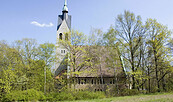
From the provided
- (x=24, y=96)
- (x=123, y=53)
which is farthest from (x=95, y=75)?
(x=24, y=96)

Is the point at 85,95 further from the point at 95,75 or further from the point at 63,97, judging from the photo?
the point at 95,75

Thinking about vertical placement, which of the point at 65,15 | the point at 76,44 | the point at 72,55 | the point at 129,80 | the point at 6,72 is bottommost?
the point at 129,80

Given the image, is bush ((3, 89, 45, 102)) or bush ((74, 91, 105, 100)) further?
bush ((74, 91, 105, 100))

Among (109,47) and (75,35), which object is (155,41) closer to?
(109,47)

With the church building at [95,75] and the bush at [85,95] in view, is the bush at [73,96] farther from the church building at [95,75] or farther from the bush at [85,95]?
the church building at [95,75]

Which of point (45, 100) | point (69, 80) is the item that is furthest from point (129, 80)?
point (45, 100)

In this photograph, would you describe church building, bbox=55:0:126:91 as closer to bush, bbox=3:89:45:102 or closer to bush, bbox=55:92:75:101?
bush, bbox=55:92:75:101

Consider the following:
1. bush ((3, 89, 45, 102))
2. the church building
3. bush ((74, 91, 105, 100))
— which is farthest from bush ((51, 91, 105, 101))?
the church building

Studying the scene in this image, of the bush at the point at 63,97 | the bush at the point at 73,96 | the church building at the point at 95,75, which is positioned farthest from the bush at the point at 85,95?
the church building at the point at 95,75

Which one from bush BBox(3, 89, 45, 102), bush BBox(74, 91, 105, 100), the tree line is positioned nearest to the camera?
bush BBox(3, 89, 45, 102)

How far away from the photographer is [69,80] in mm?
25047

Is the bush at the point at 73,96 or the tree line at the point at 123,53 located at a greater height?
the tree line at the point at 123,53

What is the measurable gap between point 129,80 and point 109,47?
6.58 meters

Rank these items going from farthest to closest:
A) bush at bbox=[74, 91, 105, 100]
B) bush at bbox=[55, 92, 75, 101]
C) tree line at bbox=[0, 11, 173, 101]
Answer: tree line at bbox=[0, 11, 173, 101] < bush at bbox=[74, 91, 105, 100] < bush at bbox=[55, 92, 75, 101]
